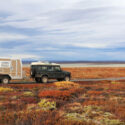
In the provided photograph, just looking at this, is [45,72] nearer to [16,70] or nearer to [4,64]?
[16,70]

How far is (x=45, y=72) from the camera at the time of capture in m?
28.3

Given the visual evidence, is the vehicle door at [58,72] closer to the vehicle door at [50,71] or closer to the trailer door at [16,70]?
the vehicle door at [50,71]

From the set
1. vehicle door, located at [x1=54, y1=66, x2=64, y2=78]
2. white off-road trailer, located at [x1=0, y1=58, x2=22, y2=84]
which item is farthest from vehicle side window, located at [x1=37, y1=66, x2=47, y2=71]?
white off-road trailer, located at [x1=0, y1=58, x2=22, y2=84]

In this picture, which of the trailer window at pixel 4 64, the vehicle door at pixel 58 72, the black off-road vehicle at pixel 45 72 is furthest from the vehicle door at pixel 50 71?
the trailer window at pixel 4 64

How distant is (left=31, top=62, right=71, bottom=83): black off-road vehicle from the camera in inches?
1095

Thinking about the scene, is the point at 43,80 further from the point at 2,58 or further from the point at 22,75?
the point at 2,58

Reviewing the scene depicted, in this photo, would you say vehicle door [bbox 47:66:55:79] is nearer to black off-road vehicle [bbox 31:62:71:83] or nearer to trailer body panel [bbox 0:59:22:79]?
black off-road vehicle [bbox 31:62:71:83]

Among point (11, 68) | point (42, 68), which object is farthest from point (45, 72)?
point (11, 68)

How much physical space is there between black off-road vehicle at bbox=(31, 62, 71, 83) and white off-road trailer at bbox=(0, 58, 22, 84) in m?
2.63

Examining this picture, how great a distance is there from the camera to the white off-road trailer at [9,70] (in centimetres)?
2519

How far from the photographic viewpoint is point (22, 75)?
2584 cm

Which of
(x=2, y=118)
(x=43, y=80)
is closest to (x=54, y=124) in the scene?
(x=2, y=118)

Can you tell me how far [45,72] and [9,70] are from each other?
5.13 meters

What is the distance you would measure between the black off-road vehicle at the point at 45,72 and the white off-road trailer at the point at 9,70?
8.61ft
